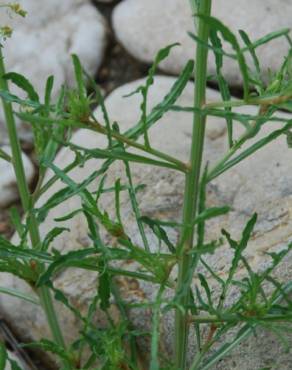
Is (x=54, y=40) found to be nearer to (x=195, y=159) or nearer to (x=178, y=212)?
(x=178, y=212)

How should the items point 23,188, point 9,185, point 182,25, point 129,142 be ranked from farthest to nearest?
1. point 182,25
2. point 9,185
3. point 23,188
4. point 129,142

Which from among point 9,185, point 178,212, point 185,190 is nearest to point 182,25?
point 9,185

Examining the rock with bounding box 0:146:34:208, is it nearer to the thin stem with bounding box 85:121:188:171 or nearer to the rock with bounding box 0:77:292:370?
the rock with bounding box 0:77:292:370

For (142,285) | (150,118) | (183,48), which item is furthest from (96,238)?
(183,48)

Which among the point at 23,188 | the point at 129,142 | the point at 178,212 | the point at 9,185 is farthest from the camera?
the point at 9,185

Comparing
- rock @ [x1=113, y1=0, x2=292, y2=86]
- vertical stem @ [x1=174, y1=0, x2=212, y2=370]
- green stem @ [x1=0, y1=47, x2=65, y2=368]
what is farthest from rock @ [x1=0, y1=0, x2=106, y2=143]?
vertical stem @ [x1=174, y1=0, x2=212, y2=370]

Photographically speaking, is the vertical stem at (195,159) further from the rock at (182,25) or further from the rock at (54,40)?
the rock at (54,40)

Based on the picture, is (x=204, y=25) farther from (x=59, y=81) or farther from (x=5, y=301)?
(x=59, y=81)
